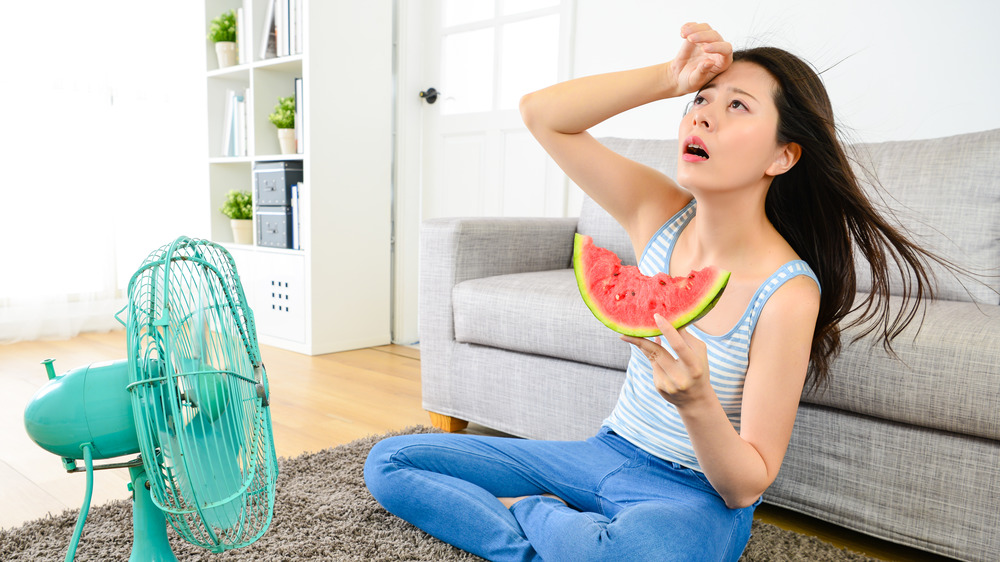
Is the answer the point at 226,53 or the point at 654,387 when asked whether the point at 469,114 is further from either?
the point at 654,387

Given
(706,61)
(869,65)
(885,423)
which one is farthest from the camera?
(869,65)

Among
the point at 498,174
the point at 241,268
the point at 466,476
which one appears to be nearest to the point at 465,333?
the point at 466,476

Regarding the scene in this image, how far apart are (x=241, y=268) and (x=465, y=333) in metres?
2.08

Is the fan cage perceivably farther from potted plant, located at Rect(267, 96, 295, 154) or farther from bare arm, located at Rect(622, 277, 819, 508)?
potted plant, located at Rect(267, 96, 295, 154)

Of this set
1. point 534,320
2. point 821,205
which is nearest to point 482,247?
point 534,320

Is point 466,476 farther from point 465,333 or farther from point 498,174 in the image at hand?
point 498,174

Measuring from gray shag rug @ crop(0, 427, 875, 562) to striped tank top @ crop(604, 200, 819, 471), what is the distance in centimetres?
38

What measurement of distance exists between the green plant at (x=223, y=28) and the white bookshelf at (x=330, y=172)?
0.08 meters

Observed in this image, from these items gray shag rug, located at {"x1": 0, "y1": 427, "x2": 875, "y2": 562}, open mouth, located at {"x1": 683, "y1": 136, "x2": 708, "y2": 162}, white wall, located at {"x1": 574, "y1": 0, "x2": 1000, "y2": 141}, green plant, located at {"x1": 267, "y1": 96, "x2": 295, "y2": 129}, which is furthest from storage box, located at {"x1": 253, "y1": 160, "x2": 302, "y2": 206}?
open mouth, located at {"x1": 683, "y1": 136, "x2": 708, "y2": 162}

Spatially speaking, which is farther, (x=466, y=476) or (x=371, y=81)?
(x=371, y=81)

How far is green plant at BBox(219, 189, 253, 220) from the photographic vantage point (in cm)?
374

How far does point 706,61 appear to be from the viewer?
3.50 feet

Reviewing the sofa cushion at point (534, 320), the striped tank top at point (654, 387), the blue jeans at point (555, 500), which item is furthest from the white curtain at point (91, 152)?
the striped tank top at point (654, 387)

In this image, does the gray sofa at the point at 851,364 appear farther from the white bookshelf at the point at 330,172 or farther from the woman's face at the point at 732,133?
the white bookshelf at the point at 330,172
